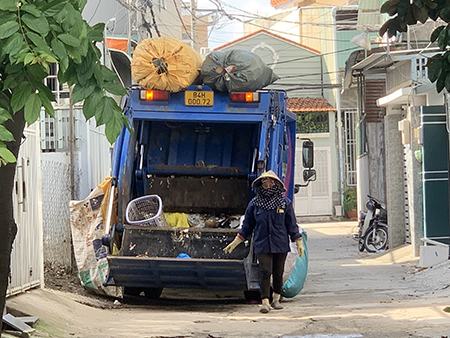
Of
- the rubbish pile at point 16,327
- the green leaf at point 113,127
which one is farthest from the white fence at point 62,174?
the green leaf at point 113,127

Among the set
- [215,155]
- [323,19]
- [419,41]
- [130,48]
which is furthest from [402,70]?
[323,19]

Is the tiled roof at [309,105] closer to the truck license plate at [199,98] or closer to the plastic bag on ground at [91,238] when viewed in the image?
the plastic bag on ground at [91,238]

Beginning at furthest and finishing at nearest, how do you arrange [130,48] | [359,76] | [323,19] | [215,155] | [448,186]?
[323,19] → [359,76] → [130,48] → [448,186] → [215,155]

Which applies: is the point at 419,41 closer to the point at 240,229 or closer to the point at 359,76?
the point at 359,76

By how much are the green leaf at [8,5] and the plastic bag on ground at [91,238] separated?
783 cm

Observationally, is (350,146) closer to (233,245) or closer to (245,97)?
(245,97)

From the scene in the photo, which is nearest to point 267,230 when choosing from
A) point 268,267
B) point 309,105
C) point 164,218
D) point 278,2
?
point 268,267

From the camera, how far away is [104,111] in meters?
3.50

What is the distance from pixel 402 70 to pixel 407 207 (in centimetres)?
276

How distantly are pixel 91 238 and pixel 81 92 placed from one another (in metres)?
8.17

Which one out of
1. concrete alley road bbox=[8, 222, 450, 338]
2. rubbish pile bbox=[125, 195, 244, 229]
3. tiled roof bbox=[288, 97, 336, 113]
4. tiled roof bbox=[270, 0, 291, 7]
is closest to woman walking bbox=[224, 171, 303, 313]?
concrete alley road bbox=[8, 222, 450, 338]

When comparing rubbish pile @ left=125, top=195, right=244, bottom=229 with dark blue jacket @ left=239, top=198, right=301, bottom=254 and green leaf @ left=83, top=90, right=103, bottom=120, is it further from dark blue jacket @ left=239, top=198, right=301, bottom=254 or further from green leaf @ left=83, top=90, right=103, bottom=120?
green leaf @ left=83, top=90, right=103, bottom=120

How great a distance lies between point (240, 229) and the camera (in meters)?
10.6

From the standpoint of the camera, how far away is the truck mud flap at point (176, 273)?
33.2 feet
